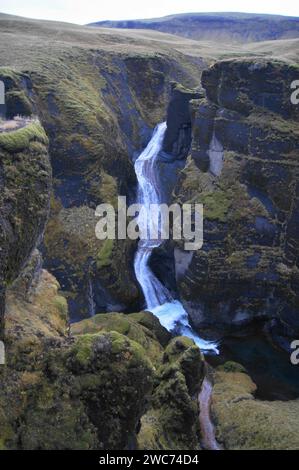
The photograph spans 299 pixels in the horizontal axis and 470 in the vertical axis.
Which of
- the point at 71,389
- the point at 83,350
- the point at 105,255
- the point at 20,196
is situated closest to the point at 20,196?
the point at 20,196

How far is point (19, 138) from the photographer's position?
23875 mm

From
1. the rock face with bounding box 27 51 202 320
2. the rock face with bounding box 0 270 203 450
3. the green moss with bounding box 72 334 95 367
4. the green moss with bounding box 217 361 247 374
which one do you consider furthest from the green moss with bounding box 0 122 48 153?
the green moss with bounding box 217 361 247 374

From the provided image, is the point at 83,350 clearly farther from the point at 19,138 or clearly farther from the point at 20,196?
the point at 19,138

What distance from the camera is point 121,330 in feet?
127

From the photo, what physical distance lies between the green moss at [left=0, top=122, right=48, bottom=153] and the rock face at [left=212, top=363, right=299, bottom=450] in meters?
21.2

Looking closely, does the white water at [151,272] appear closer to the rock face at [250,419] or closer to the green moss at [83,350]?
the rock face at [250,419]

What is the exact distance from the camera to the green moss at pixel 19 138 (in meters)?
22.9

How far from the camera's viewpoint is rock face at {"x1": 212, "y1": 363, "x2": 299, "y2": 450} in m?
28.1

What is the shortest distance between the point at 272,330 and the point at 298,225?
34.6ft

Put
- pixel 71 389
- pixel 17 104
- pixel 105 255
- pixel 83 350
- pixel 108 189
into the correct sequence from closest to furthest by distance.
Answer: pixel 71 389 → pixel 83 350 → pixel 105 255 → pixel 17 104 → pixel 108 189

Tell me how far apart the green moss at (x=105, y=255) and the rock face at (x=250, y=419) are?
1732cm

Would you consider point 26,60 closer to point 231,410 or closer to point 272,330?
point 272,330

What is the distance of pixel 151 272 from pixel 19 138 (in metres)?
31.5
